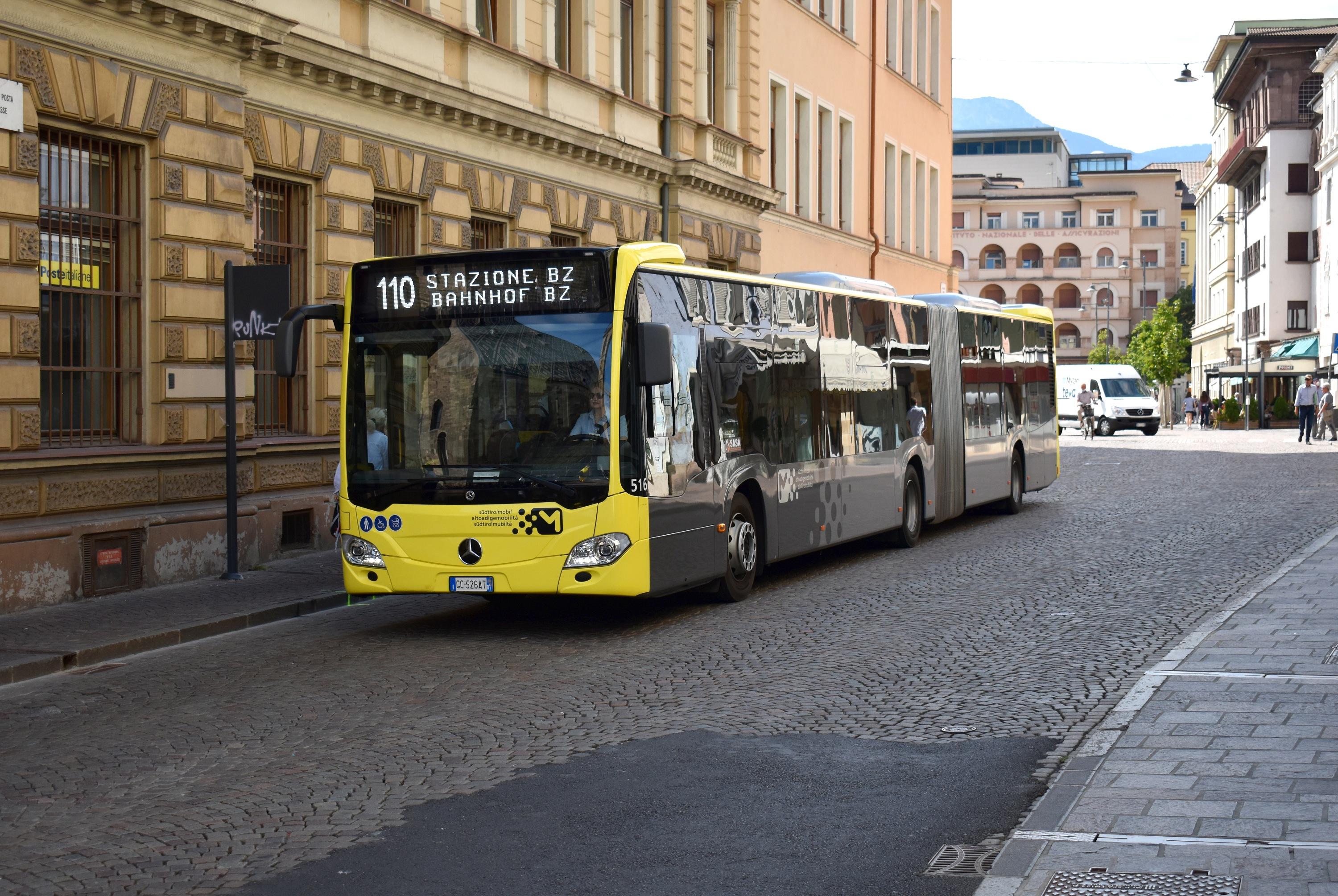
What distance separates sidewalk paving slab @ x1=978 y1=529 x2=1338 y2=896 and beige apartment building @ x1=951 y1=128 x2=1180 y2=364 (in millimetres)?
118648

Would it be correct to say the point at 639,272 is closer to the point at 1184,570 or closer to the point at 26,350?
the point at 26,350

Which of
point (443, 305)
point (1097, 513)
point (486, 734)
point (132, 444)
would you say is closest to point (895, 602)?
point (443, 305)

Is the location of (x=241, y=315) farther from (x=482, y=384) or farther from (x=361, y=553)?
(x=482, y=384)

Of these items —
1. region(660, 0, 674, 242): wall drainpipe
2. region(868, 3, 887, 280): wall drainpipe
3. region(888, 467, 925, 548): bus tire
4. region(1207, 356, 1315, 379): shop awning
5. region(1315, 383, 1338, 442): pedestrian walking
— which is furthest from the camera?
region(1207, 356, 1315, 379): shop awning

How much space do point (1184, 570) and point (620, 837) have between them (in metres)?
10.1

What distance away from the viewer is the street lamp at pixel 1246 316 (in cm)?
7325

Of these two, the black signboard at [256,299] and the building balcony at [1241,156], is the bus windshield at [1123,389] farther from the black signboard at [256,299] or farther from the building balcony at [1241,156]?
the black signboard at [256,299]

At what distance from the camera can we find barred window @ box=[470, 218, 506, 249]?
2075 centimetres

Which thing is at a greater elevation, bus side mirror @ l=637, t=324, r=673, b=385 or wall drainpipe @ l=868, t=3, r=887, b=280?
wall drainpipe @ l=868, t=3, r=887, b=280

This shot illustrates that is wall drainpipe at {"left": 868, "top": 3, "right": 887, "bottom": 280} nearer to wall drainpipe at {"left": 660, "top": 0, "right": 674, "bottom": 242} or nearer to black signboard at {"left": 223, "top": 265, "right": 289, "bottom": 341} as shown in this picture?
wall drainpipe at {"left": 660, "top": 0, "right": 674, "bottom": 242}

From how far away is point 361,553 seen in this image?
11977 mm

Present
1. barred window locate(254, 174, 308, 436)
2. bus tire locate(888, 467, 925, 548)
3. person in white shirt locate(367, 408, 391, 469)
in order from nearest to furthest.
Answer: person in white shirt locate(367, 408, 391, 469) < barred window locate(254, 174, 308, 436) < bus tire locate(888, 467, 925, 548)

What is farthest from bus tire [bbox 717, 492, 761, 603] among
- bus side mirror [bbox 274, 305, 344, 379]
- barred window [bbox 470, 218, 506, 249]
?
barred window [bbox 470, 218, 506, 249]

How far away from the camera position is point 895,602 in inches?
515
